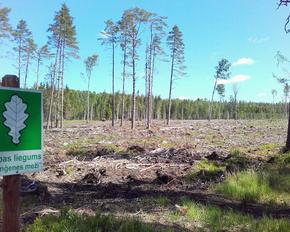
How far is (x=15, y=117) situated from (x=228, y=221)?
13.5 feet

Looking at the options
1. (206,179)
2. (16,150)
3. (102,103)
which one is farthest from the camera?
(102,103)

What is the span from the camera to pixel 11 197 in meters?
3.50

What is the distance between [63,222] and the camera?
4.73 metres

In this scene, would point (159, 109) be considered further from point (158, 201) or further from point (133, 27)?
point (158, 201)

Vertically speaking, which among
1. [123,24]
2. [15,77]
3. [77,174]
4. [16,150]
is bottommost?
[77,174]

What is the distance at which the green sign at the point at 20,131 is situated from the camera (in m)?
3.26

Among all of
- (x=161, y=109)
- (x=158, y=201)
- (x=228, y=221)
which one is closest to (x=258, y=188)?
(x=158, y=201)

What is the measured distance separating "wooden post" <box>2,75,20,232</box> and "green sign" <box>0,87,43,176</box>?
135 mm

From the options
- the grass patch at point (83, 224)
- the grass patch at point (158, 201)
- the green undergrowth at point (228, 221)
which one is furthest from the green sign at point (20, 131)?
the grass patch at point (158, 201)

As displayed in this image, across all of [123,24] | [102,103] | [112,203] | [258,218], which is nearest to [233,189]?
[258,218]

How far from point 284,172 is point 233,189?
8.06ft

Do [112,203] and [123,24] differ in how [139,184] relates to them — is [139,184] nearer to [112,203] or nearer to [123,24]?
[112,203]

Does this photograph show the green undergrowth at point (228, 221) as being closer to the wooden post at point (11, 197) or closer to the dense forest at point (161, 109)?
the wooden post at point (11, 197)

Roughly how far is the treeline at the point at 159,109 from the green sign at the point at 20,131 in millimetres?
85981
